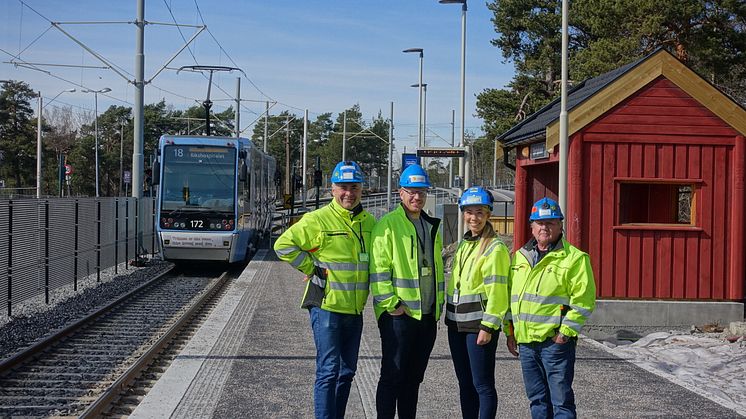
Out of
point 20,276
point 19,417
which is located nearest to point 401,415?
point 19,417

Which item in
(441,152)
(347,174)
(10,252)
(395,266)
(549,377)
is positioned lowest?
(549,377)

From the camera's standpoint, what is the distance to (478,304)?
6.14m

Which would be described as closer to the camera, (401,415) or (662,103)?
(401,415)

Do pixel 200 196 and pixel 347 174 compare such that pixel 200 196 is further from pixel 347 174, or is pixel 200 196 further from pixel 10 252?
pixel 347 174

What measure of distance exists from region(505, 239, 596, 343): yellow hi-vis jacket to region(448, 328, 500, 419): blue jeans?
0.89 ft

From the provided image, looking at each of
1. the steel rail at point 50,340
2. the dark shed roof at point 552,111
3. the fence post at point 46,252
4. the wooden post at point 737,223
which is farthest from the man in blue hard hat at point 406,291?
the fence post at point 46,252

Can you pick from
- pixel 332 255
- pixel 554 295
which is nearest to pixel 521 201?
pixel 554 295

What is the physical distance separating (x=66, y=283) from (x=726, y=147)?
12185 millimetres

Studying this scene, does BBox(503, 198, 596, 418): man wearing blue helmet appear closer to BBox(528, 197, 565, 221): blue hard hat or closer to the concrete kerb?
BBox(528, 197, 565, 221): blue hard hat

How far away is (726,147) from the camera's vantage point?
562 inches

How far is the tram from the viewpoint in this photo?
21172 millimetres

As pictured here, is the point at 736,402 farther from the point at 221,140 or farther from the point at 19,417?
the point at 221,140

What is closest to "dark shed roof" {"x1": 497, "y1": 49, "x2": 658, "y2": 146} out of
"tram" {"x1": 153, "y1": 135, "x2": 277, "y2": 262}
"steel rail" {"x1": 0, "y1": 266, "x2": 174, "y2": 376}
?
"tram" {"x1": 153, "y1": 135, "x2": 277, "y2": 262}

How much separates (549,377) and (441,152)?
586 inches
